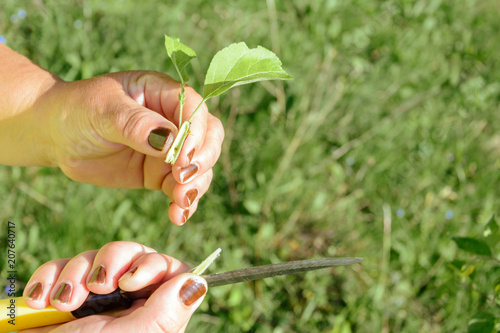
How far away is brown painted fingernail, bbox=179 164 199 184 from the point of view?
1.11 m

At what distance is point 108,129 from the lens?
1.13 metres

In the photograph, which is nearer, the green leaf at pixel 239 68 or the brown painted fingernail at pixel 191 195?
the green leaf at pixel 239 68

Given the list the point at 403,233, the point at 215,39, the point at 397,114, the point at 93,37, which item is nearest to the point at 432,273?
the point at 403,233

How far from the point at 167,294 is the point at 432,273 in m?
1.42

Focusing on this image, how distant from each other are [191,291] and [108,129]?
0.45 metres

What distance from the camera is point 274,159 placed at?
2086 millimetres

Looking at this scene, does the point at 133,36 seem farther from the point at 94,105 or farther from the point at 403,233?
the point at 403,233

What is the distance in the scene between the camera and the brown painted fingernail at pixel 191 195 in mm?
1214

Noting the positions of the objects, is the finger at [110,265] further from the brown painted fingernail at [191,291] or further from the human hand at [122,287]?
the brown painted fingernail at [191,291]

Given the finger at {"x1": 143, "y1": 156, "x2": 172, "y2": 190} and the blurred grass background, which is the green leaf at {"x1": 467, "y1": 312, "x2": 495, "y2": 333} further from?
the finger at {"x1": 143, "y1": 156, "x2": 172, "y2": 190}

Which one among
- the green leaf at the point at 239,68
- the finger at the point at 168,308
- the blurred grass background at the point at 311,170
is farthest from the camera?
the blurred grass background at the point at 311,170

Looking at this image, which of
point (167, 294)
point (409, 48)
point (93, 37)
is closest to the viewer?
point (167, 294)

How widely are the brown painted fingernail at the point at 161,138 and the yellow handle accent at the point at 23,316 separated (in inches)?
17.6

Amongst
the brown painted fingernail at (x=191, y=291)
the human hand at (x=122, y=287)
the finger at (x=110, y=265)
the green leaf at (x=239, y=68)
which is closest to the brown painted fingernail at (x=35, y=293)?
the human hand at (x=122, y=287)
